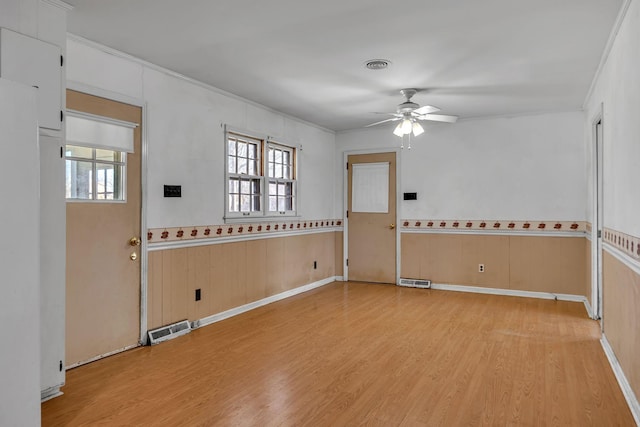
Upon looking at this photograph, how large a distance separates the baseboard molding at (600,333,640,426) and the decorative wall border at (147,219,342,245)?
12.5 feet

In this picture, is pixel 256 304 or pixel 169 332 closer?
pixel 169 332

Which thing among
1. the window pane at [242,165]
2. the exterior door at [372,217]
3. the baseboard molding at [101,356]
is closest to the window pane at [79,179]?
the baseboard molding at [101,356]

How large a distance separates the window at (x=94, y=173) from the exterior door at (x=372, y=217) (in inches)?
164

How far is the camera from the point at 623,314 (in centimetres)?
297

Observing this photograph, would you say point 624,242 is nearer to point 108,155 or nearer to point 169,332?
point 169,332

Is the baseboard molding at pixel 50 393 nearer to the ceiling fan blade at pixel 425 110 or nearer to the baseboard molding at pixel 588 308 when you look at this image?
the ceiling fan blade at pixel 425 110

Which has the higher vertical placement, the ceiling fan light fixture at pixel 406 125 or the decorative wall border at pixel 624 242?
the ceiling fan light fixture at pixel 406 125

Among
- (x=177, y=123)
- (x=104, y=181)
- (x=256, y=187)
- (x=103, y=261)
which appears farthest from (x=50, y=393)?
(x=256, y=187)

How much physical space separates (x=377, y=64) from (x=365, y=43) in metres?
0.50

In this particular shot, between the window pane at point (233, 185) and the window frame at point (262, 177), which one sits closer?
the window frame at point (262, 177)

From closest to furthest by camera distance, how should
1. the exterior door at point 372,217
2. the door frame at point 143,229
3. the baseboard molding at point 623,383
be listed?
the baseboard molding at point 623,383, the door frame at point 143,229, the exterior door at point 372,217

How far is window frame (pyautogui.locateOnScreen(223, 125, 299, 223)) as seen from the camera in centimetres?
485

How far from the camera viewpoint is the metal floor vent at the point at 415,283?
21.4 ft

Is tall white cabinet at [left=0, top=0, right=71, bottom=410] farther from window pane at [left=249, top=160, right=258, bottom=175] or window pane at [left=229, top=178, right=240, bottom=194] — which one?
window pane at [left=249, top=160, right=258, bottom=175]
